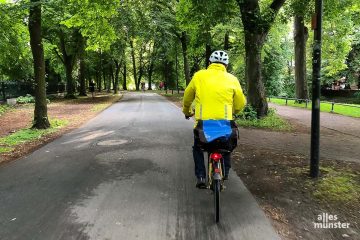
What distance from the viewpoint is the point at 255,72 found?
1500cm

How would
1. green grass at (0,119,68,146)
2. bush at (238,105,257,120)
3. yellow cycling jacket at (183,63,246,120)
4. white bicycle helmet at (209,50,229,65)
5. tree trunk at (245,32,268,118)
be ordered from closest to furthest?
Result: yellow cycling jacket at (183,63,246,120), white bicycle helmet at (209,50,229,65), green grass at (0,119,68,146), tree trunk at (245,32,268,118), bush at (238,105,257,120)

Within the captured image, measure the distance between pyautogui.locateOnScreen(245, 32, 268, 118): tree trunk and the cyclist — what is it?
9.67 m

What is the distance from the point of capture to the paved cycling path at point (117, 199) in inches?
182

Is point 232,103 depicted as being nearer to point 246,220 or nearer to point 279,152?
point 246,220

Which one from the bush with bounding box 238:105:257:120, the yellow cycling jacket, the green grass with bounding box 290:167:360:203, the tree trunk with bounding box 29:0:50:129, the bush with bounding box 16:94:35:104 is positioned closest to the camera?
the yellow cycling jacket

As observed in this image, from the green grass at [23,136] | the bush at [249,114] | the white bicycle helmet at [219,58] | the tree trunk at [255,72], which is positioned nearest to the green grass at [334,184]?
the white bicycle helmet at [219,58]

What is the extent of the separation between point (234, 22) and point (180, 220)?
70.6ft

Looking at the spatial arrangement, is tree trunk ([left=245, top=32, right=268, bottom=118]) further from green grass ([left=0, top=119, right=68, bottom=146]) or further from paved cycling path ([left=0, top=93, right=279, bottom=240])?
green grass ([left=0, top=119, right=68, bottom=146])

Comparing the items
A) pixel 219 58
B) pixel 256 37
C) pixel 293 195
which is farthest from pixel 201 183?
pixel 256 37

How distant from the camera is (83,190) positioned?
6277mm

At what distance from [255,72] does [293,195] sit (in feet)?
31.3

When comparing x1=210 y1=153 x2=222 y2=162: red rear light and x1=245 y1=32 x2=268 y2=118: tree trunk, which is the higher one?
x1=245 y1=32 x2=268 y2=118: tree trunk

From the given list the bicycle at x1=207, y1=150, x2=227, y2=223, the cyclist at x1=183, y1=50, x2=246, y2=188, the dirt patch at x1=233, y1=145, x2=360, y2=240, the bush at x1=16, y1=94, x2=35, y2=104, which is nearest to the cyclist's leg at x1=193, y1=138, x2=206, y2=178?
the cyclist at x1=183, y1=50, x2=246, y2=188

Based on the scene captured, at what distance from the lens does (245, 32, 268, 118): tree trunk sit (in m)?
14.6
